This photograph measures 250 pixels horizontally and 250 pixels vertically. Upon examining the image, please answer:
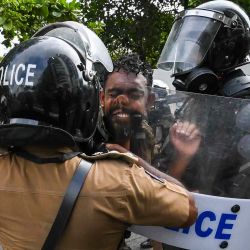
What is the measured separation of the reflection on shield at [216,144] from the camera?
6.05 feet

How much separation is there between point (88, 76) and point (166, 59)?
5.00ft

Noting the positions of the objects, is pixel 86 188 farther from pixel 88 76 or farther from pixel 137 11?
pixel 137 11

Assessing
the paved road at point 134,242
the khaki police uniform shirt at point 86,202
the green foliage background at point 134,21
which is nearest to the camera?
the khaki police uniform shirt at point 86,202

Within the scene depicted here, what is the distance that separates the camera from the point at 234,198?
6.03 ft

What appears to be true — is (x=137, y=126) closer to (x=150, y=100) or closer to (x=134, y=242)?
(x=150, y=100)

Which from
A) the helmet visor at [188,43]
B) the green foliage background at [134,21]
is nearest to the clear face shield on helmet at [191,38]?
the helmet visor at [188,43]

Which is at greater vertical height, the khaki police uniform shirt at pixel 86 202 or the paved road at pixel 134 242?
the khaki police uniform shirt at pixel 86 202

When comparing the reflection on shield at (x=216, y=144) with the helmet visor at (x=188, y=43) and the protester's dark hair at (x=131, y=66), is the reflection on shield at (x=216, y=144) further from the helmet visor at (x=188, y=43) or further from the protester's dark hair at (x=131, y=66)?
the helmet visor at (x=188, y=43)

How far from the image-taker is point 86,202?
1.47m

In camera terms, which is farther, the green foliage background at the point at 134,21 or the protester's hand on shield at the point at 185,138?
the green foliage background at the point at 134,21

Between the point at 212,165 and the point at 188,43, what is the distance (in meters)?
1.30

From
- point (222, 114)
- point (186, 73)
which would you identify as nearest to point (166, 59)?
point (186, 73)

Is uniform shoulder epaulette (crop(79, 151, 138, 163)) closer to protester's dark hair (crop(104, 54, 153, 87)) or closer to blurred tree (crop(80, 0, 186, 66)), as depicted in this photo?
protester's dark hair (crop(104, 54, 153, 87))

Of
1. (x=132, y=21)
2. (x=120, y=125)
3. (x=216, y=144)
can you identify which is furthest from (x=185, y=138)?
(x=132, y=21)
